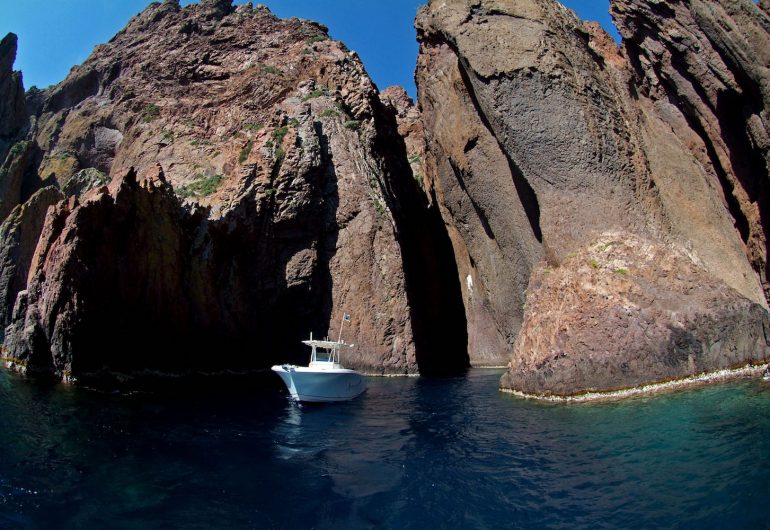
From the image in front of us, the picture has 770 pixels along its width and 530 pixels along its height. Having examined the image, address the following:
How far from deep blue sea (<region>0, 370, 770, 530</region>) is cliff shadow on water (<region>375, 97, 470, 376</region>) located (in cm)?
1942

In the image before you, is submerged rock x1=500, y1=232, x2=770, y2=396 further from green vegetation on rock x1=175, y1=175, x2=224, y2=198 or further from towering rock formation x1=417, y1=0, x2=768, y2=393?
green vegetation on rock x1=175, y1=175, x2=224, y2=198

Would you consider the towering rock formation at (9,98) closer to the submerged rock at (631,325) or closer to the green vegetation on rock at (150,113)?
the green vegetation on rock at (150,113)

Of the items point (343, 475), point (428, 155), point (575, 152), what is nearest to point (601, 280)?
point (575, 152)

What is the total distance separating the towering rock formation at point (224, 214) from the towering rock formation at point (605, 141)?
32.7ft

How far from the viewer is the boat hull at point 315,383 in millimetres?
23641

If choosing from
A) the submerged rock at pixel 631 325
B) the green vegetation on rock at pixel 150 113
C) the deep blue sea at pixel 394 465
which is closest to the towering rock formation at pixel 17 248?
the green vegetation on rock at pixel 150 113

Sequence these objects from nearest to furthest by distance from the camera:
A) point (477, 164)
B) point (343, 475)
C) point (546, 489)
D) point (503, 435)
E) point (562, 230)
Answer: point (546, 489) → point (343, 475) → point (503, 435) → point (562, 230) → point (477, 164)

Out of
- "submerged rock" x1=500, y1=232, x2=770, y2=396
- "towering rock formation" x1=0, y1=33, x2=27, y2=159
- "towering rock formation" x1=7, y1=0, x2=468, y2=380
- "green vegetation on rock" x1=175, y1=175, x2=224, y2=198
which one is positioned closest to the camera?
"submerged rock" x1=500, y1=232, x2=770, y2=396

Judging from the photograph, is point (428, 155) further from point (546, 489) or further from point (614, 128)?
point (546, 489)

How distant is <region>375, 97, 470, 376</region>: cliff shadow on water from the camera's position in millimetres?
40312

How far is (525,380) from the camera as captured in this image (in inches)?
921

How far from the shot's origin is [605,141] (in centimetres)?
2762

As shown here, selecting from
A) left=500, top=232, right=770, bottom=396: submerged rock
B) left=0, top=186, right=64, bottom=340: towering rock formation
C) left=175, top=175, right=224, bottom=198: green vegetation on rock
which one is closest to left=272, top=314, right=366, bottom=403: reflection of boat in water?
left=500, top=232, right=770, bottom=396: submerged rock

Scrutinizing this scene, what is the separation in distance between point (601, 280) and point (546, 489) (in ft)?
45.6
